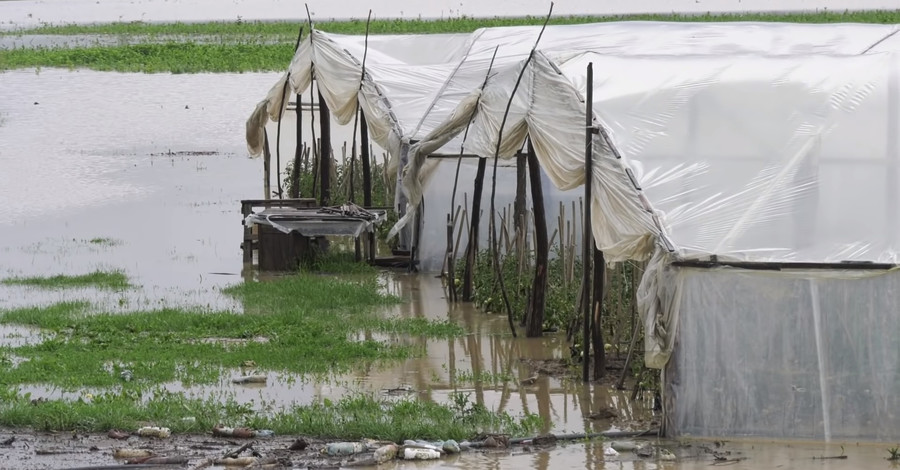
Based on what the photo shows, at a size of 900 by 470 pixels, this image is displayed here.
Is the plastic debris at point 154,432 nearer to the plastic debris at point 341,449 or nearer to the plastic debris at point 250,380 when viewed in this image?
the plastic debris at point 341,449

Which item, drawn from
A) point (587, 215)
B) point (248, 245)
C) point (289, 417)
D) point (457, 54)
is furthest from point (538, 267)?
point (457, 54)

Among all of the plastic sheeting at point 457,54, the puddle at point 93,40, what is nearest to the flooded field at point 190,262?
the plastic sheeting at point 457,54

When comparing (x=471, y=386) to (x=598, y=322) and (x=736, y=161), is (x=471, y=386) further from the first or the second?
(x=736, y=161)

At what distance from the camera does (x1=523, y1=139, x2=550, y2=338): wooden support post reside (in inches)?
460

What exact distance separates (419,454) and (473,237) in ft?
16.9

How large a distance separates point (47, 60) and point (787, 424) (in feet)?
110

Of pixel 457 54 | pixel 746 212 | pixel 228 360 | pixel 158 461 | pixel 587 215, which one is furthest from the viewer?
pixel 457 54

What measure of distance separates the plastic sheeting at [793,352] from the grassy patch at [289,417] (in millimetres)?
1251

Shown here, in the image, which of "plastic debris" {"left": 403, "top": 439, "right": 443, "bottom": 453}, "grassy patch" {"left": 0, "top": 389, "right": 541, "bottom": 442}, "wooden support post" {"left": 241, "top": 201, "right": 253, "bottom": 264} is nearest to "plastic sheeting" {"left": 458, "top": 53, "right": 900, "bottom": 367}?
"grassy patch" {"left": 0, "top": 389, "right": 541, "bottom": 442}

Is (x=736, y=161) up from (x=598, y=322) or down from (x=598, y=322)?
up

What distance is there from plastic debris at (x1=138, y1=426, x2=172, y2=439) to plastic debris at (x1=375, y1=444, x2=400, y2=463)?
140 centimetres

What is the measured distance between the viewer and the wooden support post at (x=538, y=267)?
460 inches

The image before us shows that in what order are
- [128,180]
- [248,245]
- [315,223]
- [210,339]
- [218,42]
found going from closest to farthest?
[210,339]
[315,223]
[248,245]
[128,180]
[218,42]

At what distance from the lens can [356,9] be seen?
63969 mm
